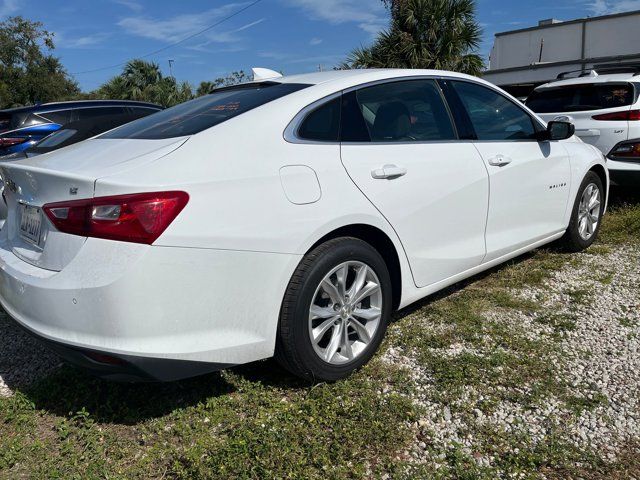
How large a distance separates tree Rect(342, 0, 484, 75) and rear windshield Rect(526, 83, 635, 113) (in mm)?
6930

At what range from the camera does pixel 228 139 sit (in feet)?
8.34

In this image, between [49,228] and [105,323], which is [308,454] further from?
[49,228]

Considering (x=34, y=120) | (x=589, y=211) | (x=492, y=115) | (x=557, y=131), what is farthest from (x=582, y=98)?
(x=34, y=120)

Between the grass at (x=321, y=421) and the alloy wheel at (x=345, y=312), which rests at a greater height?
the alloy wheel at (x=345, y=312)

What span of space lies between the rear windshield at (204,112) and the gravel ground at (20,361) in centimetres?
127

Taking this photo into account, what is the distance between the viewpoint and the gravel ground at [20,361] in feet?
10.3

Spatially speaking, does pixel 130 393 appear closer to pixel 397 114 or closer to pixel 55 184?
pixel 55 184

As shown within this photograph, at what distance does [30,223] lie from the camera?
2.71 meters

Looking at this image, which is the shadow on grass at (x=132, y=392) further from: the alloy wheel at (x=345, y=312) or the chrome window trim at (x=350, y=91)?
the chrome window trim at (x=350, y=91)

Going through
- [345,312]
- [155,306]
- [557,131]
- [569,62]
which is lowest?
[345,312]

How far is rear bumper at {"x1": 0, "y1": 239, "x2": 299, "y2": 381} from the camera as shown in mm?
2217

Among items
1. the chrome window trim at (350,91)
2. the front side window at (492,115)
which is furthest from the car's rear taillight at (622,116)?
the chrome window trim at (350,91)

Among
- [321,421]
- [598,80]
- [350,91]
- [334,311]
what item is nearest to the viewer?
[321,421]

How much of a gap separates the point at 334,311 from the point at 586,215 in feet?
10.5
